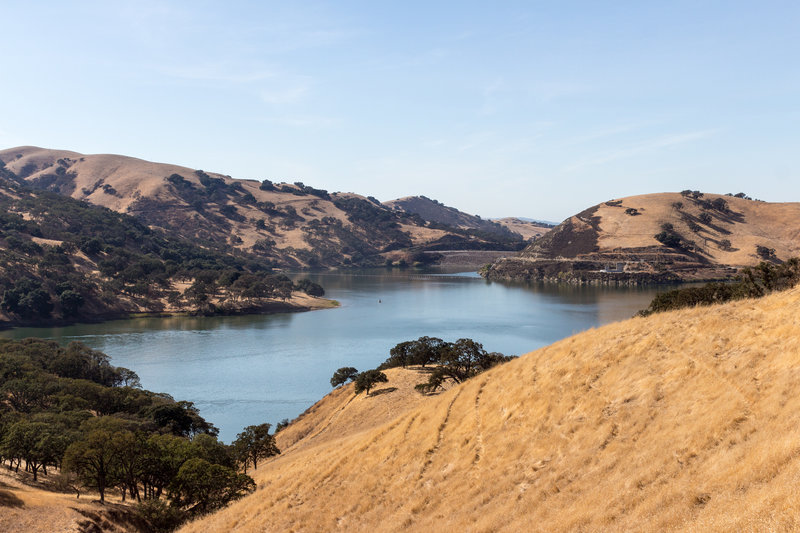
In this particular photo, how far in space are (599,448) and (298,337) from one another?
94769mm

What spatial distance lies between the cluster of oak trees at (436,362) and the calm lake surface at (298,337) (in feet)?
36.4

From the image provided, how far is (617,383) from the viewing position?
22.8m

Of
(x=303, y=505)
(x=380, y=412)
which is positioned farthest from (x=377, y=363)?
(x=303, y=505)

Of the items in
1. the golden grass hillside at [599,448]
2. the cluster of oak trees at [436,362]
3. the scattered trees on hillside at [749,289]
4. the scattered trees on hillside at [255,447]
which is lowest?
the scattered trees on hillside at [255,447]

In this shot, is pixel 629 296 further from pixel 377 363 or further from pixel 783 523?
pixel 783 523

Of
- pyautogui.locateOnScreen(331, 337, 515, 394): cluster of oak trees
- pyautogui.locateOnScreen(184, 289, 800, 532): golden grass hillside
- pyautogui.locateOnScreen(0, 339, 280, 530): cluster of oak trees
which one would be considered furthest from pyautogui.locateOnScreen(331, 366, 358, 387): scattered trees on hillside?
pyautogui.locateOnScreen(184, 289, 800, 532): golden grass hillside

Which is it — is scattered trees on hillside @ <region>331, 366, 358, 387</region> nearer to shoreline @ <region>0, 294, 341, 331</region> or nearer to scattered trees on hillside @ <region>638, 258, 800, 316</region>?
scattered trees on hillside @ <region>638, 258, 800, 316</region>

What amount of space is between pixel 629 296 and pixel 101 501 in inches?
5793

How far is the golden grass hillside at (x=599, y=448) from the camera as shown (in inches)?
518

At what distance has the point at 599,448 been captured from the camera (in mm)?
18578

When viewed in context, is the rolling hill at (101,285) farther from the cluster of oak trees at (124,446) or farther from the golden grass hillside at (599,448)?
the golden grass hillside at (599,448)

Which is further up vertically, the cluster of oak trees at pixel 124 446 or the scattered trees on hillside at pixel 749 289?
the scattered trees on hillside at pixel 749 289

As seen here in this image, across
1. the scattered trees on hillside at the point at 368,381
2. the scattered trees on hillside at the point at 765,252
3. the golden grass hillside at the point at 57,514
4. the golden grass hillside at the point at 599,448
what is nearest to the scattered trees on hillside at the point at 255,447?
the golden grass hillside at the point at 599,448

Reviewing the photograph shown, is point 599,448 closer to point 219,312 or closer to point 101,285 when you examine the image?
point 219,312
